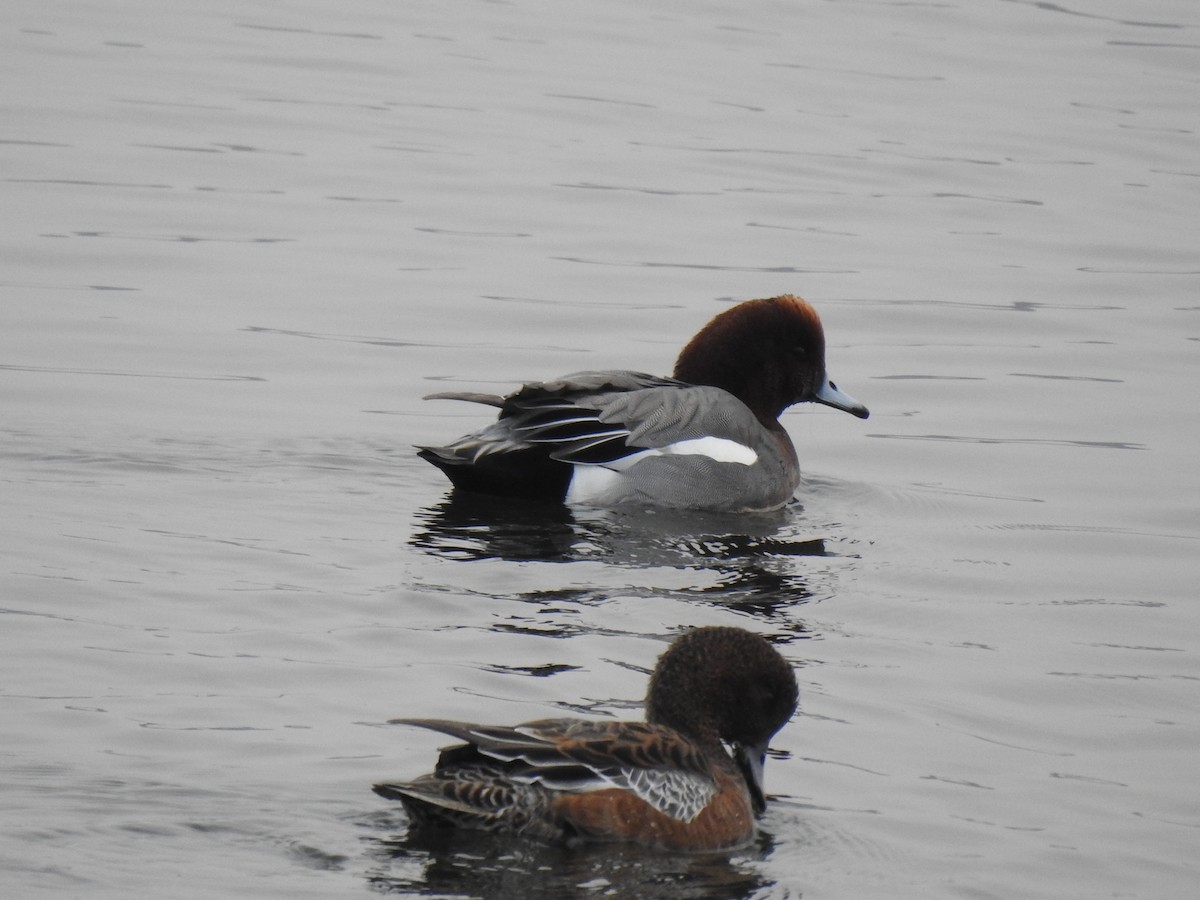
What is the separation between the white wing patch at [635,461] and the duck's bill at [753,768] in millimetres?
3875

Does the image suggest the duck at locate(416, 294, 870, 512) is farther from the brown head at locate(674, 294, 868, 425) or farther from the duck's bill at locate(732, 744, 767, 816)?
the duck's bill at locate(732, 744, 767, 816)

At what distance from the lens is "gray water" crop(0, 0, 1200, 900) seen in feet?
22.0

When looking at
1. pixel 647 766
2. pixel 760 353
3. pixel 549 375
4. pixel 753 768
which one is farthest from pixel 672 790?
pixel 549 375

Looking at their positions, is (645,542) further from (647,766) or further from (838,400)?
(647,766)

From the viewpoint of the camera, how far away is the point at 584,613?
8.60 m

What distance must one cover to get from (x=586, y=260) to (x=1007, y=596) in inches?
267

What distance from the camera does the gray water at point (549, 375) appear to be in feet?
22.0

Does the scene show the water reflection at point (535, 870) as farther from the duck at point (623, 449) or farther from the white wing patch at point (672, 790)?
the duck at point (623, 449)

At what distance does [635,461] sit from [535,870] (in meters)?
4.69

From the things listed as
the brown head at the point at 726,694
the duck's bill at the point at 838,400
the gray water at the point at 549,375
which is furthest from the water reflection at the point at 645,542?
the brown head at the point at 726,694

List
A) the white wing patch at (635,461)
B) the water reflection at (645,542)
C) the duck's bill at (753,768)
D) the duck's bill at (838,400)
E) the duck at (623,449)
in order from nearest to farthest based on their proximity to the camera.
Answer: the duck's bill at (753,768) → the water reflection at (645,542) → the duck at (623,449) → the white wing patch at (635,461) → the duck's bill at (838,400)

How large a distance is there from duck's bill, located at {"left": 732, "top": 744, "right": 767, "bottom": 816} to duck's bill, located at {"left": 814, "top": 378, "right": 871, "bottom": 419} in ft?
16.7

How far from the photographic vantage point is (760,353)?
37.6 feet

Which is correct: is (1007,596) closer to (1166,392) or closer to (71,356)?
(1166,392)
